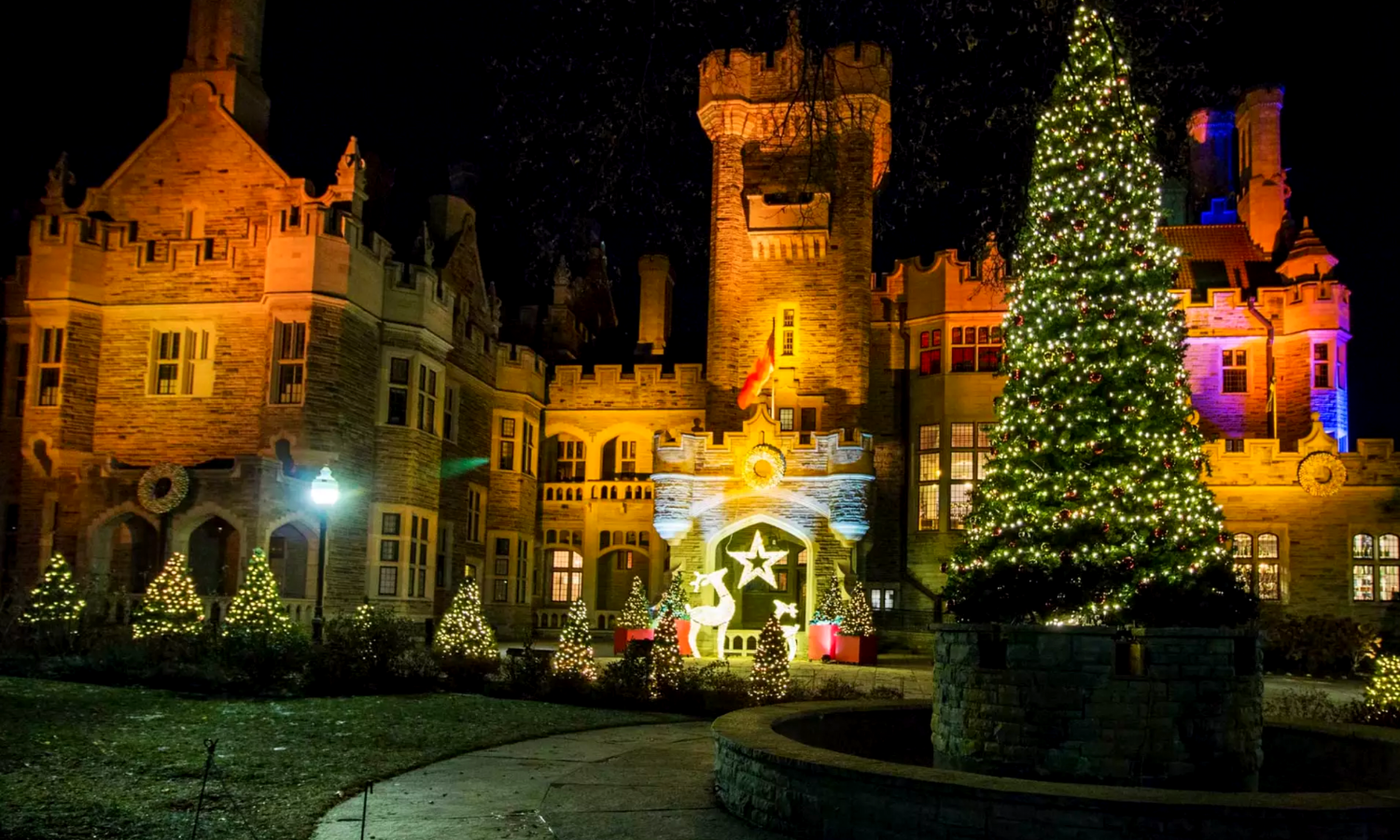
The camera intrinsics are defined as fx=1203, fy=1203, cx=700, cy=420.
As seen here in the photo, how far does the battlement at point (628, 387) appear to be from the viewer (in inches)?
1470

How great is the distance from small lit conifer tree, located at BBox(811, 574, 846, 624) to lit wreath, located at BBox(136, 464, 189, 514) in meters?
14.1

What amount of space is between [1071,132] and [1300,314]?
80.0 feet

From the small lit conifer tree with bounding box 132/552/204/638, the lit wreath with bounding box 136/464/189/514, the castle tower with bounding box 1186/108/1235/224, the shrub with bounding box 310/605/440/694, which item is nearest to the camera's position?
the shrub with bounding box 310/605/440/694

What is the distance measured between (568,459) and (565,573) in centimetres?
360

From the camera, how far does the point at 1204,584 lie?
450 inches

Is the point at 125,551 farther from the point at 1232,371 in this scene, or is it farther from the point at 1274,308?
the point at 1274,308

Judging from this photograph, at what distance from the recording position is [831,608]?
27.5 m

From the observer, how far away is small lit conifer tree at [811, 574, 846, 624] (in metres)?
27.4

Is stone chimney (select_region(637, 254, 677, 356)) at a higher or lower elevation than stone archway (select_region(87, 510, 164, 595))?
higher

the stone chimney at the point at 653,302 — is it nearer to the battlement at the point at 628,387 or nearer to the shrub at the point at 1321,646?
the battlement at the point at 628,387

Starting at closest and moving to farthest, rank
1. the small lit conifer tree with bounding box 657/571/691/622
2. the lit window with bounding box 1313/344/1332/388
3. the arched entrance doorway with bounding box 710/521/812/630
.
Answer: the small lit conifer tree with bounding box 657/571/691/622
the arched entrance doorway with bounding box 710/521/812/630
the lit window with bounding box 1313/344/1332/388

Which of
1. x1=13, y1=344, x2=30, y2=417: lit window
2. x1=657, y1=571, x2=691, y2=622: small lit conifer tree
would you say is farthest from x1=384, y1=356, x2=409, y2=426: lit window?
x1=13, y1=344, x2=30, y2=417: lit window

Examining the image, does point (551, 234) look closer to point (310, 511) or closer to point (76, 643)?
point (76, 643)

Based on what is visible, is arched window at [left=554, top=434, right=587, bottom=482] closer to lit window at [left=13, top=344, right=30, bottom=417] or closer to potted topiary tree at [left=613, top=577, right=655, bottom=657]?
potted topiary tree at [left=613, top=577, right=655, bottom=657]
